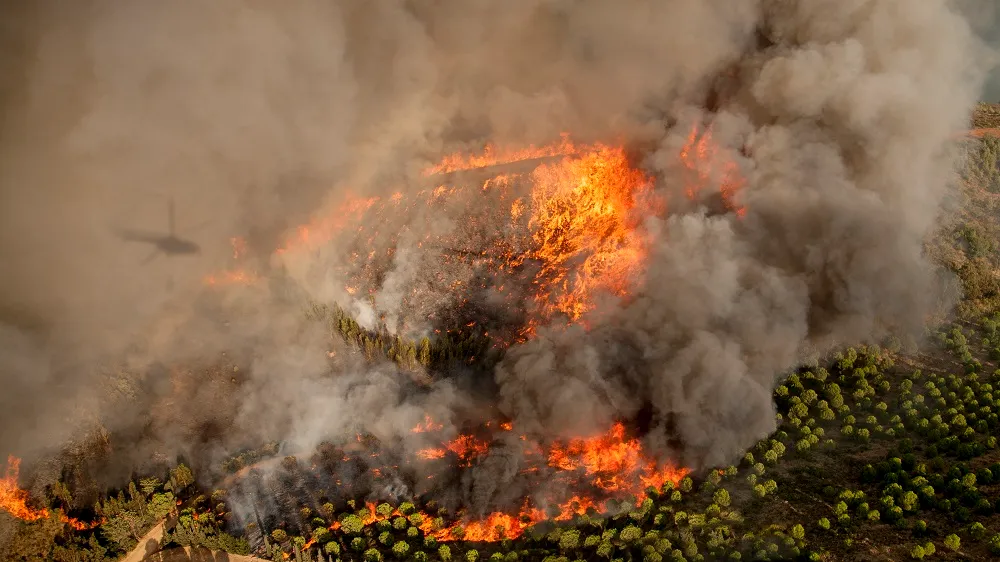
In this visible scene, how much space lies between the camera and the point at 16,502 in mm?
24812

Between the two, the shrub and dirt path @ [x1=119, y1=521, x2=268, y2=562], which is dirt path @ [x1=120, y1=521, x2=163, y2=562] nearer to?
dirt path @ [x1=119, y1=521, x2=268, y2=562]

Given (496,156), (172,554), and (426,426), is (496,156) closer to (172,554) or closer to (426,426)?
(426,426)

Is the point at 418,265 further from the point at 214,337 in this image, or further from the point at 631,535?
the point at 631,535

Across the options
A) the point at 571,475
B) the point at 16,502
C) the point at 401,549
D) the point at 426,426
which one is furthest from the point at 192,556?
the point at 571,475

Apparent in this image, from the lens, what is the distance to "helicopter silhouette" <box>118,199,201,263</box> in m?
31.0

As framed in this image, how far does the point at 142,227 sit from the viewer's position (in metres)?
31.1

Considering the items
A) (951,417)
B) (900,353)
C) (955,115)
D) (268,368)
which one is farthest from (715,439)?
(955,115)

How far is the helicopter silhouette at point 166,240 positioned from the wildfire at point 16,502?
10429 mm

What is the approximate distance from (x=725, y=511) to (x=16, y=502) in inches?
1042

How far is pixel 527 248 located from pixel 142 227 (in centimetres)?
2091

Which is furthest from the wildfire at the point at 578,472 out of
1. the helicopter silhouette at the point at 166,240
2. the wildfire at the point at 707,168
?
the helicopter silhouette at the point at 166,240

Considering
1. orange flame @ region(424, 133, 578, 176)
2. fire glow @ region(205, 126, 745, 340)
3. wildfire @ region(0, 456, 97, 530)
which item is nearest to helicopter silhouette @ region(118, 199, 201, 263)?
fire glow @ region(205, 126, 745, 340)

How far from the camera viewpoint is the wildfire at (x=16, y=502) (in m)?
23.9

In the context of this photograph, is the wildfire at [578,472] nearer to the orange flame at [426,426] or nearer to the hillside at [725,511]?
the hillside at [725,511]
